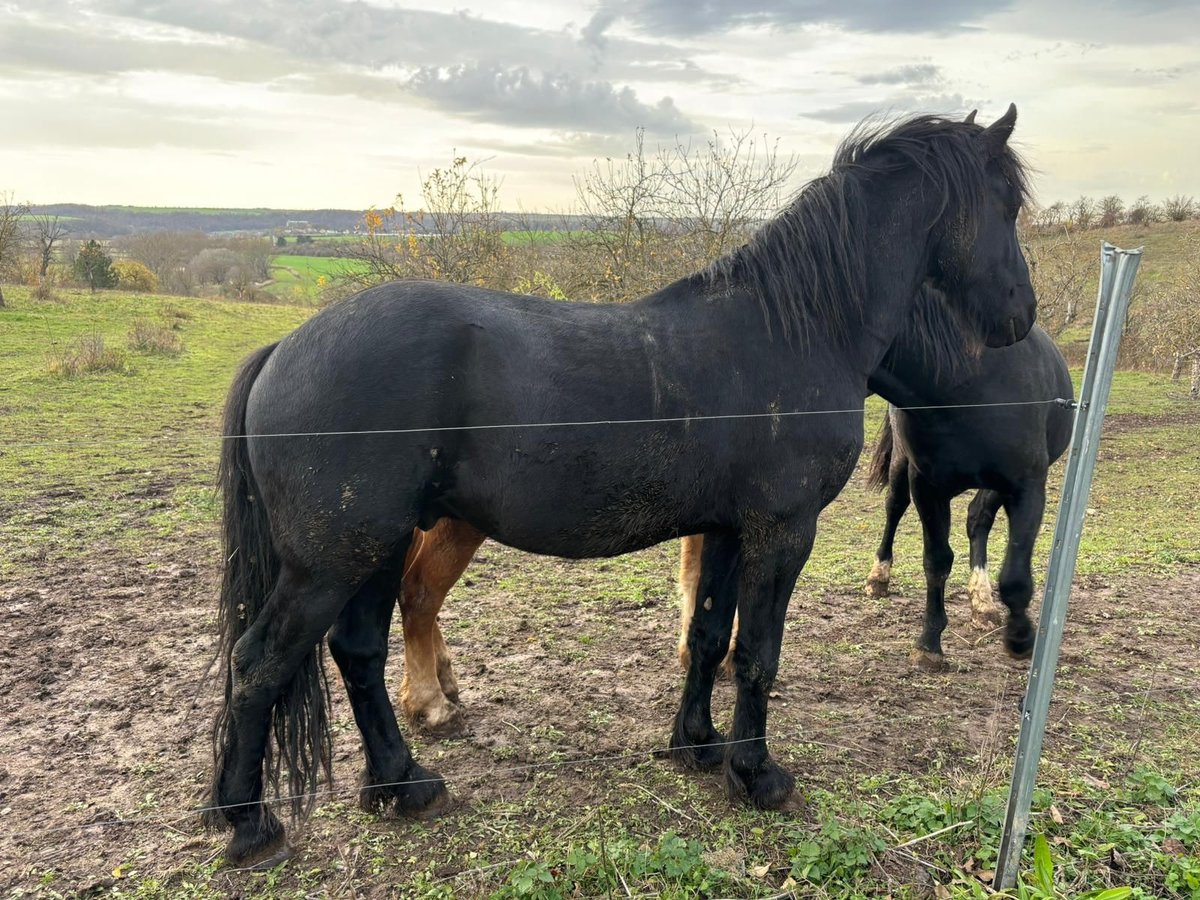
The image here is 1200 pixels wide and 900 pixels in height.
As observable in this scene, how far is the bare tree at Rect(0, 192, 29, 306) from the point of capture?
71.4 ft

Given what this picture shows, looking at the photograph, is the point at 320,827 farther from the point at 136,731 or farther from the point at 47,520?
the point at 47,520

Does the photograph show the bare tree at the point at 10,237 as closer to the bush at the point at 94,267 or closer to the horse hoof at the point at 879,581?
the bush at the point at 94,267

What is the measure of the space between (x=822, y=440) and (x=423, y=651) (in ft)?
6.65

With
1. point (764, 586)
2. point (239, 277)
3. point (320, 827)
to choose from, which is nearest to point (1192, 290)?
point (764, 586)

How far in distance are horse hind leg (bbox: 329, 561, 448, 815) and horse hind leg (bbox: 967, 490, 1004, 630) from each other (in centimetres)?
349

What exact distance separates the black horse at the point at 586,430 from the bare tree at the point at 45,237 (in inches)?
1083

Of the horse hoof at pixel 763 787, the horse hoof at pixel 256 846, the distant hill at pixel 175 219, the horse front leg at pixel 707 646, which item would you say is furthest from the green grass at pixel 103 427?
the distant hill at pixel 175 219

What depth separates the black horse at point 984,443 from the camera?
12.8 feet

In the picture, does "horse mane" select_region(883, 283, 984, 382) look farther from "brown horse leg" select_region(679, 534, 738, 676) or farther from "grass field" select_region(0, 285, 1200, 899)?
"grass field" select_region(0, 285, 1200, 899)

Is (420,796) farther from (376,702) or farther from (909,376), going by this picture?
(909,376)

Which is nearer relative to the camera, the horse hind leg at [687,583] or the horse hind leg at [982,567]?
the horse hind leg at [687,583]

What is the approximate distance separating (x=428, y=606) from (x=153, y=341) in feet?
49.9

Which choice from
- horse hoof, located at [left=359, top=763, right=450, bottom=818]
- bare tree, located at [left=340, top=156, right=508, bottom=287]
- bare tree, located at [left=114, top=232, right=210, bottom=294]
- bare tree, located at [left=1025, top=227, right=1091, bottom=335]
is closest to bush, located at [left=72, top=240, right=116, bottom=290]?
bare tree, located at [left=114, top=232, right=210, bottom=294]

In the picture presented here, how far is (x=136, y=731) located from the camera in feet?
11.5
